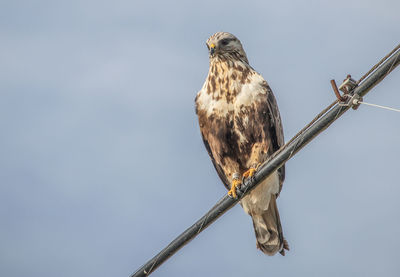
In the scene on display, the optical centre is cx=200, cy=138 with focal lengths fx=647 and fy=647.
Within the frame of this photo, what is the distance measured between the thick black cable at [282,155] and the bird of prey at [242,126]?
118 centimetres

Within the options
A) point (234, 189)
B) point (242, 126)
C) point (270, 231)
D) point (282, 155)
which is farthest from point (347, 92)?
point (270, 231)

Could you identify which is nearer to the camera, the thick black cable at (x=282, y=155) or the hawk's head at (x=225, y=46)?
the thick black cable at (x=282, y=155)

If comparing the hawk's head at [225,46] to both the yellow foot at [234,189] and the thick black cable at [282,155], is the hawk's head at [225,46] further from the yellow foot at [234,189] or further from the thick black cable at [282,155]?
the thick black cable at [282,155]

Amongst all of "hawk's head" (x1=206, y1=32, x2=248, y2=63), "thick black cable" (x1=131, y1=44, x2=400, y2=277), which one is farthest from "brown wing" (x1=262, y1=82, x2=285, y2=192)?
"thick black cable" (x1=131, y1=44, x2=400, y2=277)

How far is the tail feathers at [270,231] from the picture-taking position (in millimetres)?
7562

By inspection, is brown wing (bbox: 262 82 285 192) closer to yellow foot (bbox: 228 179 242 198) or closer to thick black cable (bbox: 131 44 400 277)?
yellow foot (bbox: 228 179 242 198)

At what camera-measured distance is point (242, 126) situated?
7.21m

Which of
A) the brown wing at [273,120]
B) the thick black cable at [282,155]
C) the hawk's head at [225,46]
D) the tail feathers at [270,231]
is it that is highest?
the hawk's head at [225,46]

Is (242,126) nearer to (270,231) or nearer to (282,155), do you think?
(270,231)

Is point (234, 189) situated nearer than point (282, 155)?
No

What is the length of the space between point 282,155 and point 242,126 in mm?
2023

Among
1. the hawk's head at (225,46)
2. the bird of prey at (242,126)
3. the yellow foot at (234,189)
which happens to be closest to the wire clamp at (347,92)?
the yellow foot at (234,189)

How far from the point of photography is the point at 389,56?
4.43 m

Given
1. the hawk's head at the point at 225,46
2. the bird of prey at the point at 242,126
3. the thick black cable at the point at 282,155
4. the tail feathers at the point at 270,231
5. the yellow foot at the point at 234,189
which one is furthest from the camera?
the hawk's head at the point at 225,46
